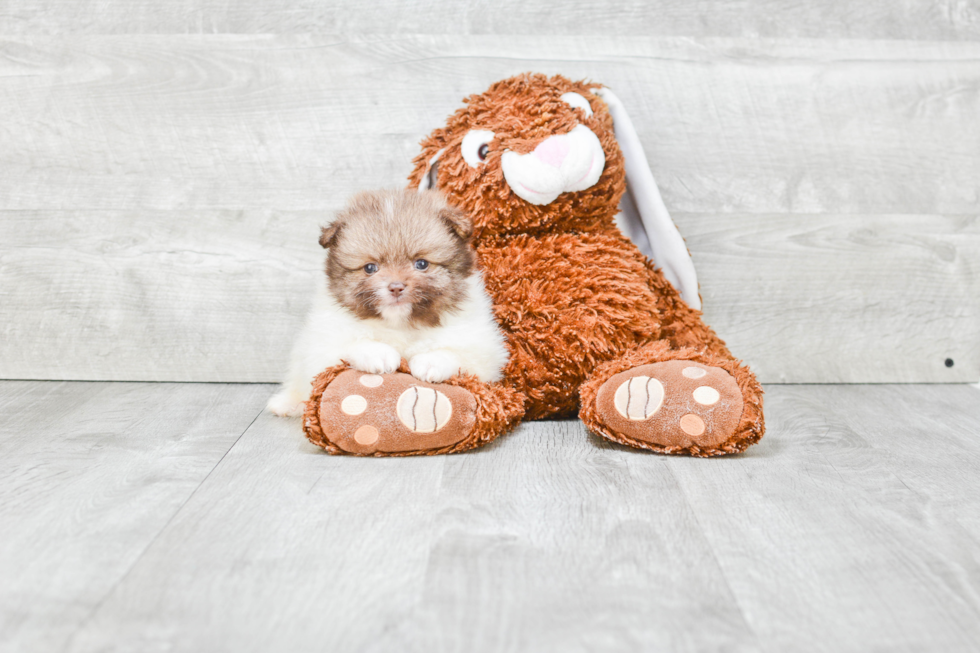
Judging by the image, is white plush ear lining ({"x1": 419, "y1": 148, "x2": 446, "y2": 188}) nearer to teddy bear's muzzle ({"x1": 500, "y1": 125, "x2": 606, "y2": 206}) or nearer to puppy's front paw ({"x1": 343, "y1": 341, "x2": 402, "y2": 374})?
teddy bear's muzzle ({"x1": 500, "y1": 125, "x2": 606, "y2": 206})

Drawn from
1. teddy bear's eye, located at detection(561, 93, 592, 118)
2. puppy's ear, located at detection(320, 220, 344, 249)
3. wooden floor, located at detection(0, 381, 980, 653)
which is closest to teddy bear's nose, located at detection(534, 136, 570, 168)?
teddy bear's eye, located at detection(561, 93, 592, 118)

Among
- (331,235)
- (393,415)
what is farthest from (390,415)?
(331,235)

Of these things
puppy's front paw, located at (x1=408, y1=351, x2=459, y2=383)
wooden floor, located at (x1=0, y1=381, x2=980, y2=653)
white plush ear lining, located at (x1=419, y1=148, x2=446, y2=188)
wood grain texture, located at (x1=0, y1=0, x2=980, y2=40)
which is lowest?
wooden floor, located at (x1=0, y1=381, x2=980, y2=653)

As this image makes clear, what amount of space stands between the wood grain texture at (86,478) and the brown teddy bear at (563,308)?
0.23 metres

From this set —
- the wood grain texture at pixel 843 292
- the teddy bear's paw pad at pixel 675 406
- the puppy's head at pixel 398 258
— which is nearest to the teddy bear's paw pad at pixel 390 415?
the puppy's head at pixel 398 258

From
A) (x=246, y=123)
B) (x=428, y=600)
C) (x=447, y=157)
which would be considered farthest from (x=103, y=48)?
(x=428, y=600)

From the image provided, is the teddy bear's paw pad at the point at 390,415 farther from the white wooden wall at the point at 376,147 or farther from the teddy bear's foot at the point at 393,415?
the white wooden wall at the point at 376,147

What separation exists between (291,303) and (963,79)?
1.42 meters

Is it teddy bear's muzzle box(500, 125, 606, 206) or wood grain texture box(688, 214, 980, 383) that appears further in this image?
wood grain texture box(688, 214, 980, 383)

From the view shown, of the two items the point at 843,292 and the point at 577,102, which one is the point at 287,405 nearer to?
the point at 577,102

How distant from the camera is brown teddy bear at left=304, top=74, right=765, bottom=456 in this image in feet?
3.57

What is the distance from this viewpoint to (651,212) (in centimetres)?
136

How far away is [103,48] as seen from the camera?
4.89ft

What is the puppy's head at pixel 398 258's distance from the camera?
3.64ft
